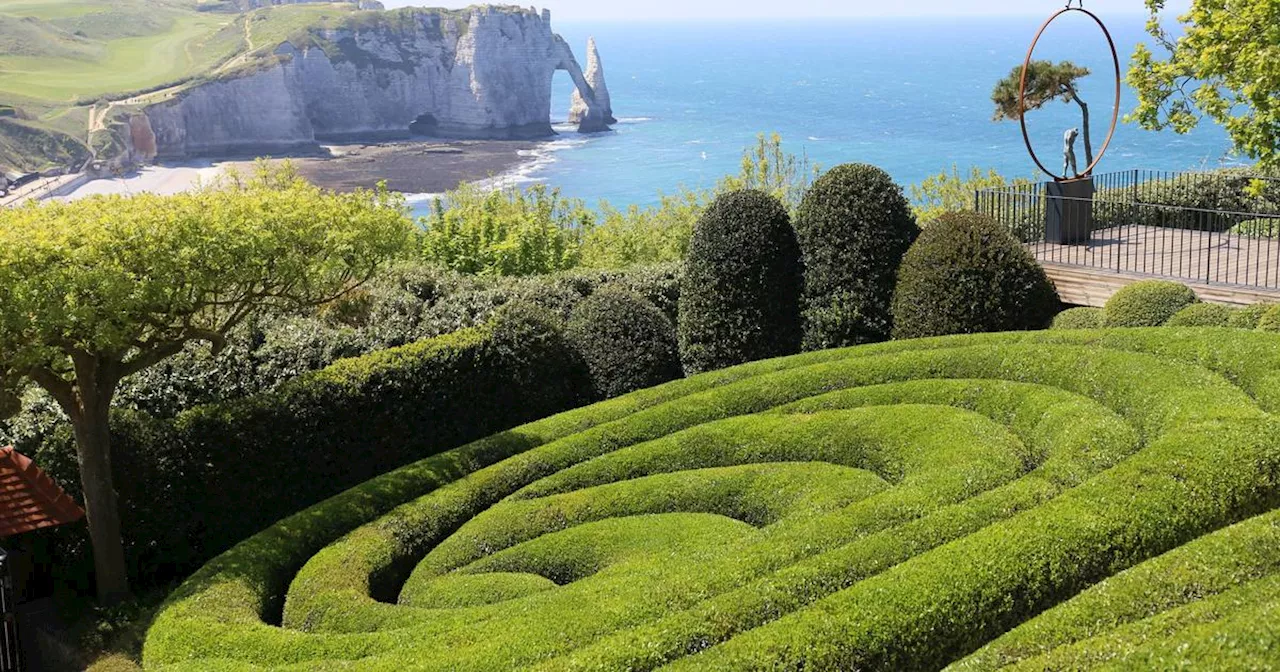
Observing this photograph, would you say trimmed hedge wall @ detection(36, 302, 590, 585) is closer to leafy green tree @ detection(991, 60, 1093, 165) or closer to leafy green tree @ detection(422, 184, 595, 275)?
leafy green tree @ detection(422, 184, 595, 275)

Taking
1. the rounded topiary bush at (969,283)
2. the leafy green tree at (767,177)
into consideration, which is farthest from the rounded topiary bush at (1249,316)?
the leafy green tree at (767,177)

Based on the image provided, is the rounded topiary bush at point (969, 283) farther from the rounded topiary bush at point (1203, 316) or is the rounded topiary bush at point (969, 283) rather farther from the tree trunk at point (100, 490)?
the tree trunk at point (100, 490)

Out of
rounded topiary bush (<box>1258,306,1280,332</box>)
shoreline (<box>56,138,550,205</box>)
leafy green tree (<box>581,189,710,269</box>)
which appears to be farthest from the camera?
shoreline (<box>56,138,550,205</box>)

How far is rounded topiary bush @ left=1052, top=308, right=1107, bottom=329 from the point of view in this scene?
58.5ft

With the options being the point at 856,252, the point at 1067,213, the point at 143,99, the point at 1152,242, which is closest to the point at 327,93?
the point at 143,99

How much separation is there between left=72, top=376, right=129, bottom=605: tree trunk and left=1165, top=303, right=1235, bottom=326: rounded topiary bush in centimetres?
1535

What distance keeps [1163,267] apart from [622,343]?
399 inches

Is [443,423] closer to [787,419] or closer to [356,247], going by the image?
[356,247]

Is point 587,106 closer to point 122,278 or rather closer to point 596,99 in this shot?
point 596,99

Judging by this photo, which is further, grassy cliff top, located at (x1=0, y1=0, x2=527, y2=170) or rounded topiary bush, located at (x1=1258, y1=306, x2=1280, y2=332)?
grassy cliff top, located at (x1=0, y1=0, x2=527, y2=170)

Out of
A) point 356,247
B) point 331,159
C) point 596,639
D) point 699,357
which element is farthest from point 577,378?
point 331,159

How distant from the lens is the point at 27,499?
1384 centimetres

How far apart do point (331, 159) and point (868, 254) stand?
137m

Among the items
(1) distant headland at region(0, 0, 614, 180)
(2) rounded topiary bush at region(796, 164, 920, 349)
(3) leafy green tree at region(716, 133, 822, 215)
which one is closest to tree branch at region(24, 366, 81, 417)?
(2) rounded topiary bush at region(796, 164, 920, 349)
